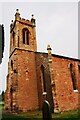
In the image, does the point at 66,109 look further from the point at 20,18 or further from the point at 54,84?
the point at 20,18

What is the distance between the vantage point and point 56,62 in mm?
27359

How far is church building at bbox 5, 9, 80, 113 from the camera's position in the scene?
26194mm

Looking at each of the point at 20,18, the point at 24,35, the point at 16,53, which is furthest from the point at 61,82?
the point at 20,18

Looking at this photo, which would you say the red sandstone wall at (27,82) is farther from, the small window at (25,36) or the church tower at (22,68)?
the small window at (25,36)

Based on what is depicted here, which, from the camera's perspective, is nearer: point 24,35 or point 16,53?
point 16,53

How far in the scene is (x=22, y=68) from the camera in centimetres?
2853

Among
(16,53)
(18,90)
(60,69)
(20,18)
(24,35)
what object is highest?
(20,18)

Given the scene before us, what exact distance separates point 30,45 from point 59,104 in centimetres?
1019

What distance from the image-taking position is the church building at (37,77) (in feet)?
85.9


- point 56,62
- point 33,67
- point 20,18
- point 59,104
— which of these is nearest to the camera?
point 59,104

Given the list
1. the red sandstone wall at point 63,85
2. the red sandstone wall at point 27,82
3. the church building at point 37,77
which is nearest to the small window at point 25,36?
the church building at point 37,77

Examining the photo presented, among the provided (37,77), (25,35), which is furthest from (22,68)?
(25,35)

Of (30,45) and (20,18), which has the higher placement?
(20,18)

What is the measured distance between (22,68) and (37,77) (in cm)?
249
